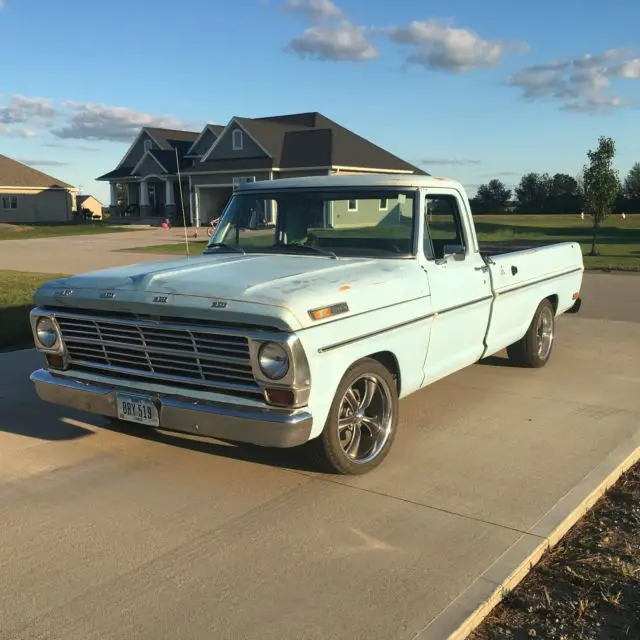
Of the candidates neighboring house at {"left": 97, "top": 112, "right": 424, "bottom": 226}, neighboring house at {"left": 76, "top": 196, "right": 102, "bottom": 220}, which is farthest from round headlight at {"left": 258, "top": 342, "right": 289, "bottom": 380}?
neighboring house at {"left": 76, "top": 196, "right": 102, "bottom": 220}

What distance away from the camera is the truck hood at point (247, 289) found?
4.01 m

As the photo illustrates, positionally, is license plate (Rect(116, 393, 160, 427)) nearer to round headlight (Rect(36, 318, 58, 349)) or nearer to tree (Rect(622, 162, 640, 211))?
round headlight (Rect(36, 318, 58, 349))

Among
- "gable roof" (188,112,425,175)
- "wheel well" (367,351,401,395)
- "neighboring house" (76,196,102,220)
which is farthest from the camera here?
"neighboring house" (76,196,102,220)

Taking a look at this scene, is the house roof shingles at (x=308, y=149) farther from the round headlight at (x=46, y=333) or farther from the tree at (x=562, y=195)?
the round headlight at (x=46, y=333)

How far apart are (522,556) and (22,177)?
193 ft

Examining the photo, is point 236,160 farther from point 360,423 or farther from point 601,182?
point 360,423

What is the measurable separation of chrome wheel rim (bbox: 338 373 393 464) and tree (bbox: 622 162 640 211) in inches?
2611

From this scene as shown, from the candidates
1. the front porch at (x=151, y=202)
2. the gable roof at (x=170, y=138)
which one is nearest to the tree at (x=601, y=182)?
the front porch at (x=151, y=202)

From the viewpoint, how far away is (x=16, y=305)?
37.1 ft

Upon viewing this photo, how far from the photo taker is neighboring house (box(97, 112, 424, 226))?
1609 inches

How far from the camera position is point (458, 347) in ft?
18.4

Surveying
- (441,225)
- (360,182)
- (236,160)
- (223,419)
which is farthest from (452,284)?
(236,160)

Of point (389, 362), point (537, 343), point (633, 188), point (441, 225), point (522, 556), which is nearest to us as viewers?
point (522, 556)

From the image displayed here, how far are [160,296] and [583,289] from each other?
11.6m
